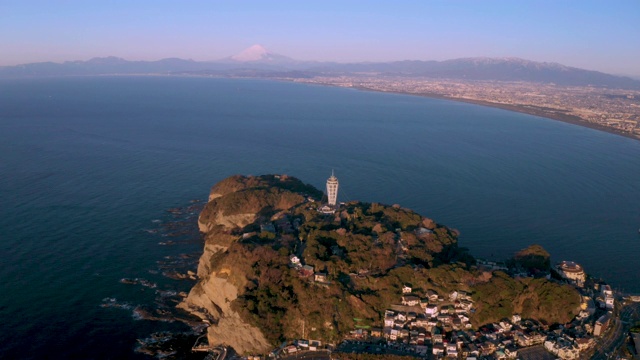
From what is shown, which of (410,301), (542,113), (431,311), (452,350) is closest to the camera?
(452,350)

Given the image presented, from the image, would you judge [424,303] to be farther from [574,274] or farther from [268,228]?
[268,228]

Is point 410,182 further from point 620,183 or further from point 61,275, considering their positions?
point 61,275

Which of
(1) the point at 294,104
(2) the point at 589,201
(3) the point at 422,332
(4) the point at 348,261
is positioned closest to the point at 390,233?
(4) the point at 348,261

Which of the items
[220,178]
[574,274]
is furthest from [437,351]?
[220,178]

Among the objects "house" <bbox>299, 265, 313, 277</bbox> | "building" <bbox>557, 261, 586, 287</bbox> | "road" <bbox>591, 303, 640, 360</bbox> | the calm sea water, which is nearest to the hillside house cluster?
"road" <bbox>591, 303, 640, 360</bbox>

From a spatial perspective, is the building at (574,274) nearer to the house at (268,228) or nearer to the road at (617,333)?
the road at (617,333)

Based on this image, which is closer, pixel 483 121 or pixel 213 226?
pixel 213 226

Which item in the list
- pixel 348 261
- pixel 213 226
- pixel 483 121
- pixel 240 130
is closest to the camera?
pixel 348 261
